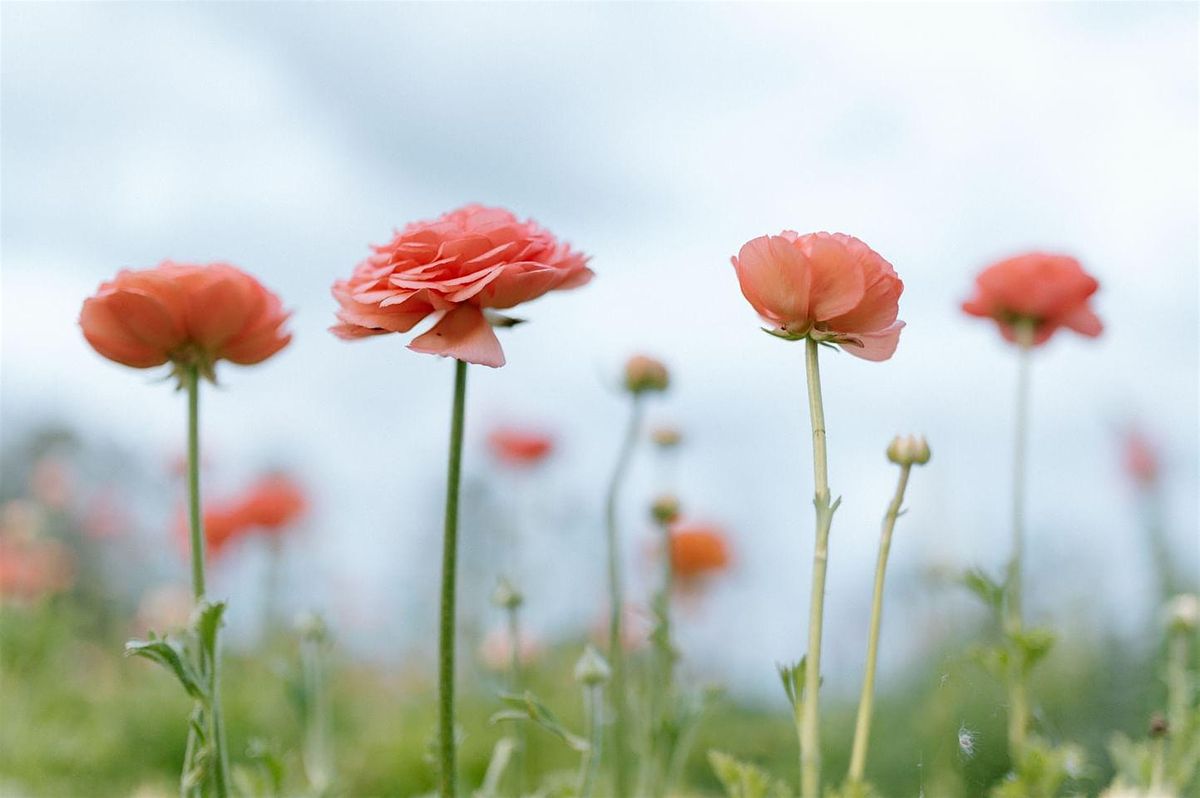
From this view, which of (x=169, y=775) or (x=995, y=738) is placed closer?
(x=995, y=738)

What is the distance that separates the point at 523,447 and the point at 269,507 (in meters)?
0.77

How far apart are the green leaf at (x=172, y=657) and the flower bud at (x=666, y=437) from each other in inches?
38.2

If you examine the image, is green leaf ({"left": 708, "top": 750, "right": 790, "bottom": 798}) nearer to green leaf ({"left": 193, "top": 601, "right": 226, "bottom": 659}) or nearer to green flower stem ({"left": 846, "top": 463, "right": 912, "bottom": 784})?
green flower stem ({"left": 846, "top": 463, "right": 912, "bottom": 784})

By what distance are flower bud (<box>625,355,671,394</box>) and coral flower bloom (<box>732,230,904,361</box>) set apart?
639 mm

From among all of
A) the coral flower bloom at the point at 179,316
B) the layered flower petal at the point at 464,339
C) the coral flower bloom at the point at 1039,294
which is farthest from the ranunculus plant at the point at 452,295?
the coral flower bloom at the point at 1039,294

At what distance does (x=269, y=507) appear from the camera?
3133 mm

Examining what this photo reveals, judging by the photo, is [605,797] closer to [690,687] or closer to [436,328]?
[690,687]

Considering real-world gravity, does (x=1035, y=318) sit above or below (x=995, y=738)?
above

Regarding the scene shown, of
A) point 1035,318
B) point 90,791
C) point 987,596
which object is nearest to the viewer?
point 987,596

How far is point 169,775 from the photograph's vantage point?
10.9ft

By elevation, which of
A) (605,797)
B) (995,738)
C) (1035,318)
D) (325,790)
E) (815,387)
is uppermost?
(1035,318)

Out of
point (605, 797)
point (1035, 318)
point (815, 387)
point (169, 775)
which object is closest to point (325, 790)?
point (605, 797)

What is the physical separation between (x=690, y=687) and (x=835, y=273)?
0.76 meters

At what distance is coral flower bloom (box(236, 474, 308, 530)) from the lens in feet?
10.2
